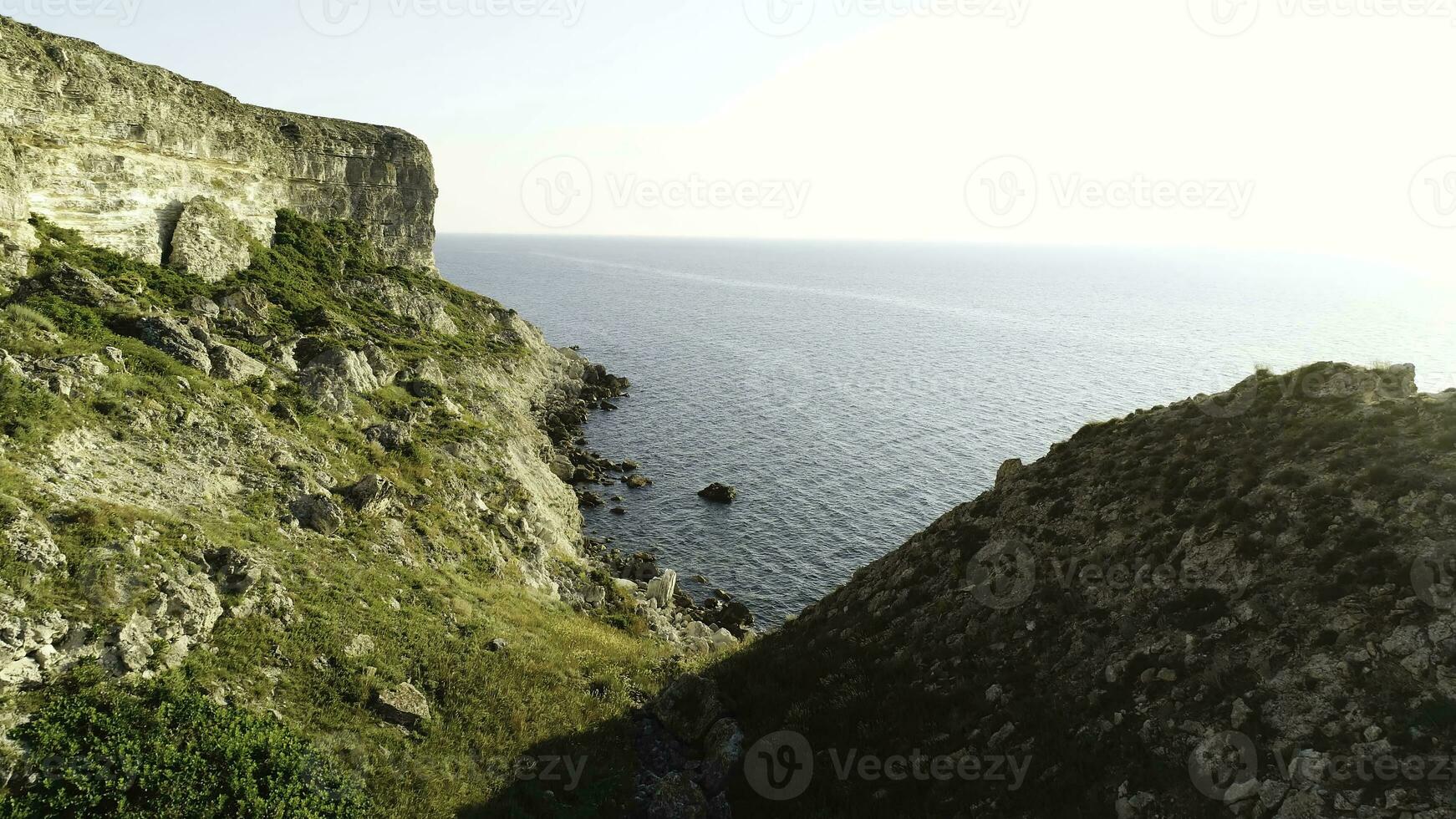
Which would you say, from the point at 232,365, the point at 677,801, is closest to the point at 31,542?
the point at 677,801

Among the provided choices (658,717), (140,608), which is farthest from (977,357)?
(140,608)

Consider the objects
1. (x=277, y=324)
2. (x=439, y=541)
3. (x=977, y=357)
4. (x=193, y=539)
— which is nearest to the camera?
(x=193, y=539)

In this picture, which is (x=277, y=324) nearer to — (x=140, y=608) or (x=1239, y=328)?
(x=140, y=608)

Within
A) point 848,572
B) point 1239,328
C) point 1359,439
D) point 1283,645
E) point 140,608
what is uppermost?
point 1239,328

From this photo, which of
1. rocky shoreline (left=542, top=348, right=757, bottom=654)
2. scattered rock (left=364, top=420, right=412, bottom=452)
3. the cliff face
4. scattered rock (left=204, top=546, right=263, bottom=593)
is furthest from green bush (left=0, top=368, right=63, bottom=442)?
rocky shoreline (left=542, top=348, right=757, bottom=654)

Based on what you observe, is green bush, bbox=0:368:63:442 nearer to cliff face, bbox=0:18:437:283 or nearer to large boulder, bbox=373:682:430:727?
cliff face, bbox=0:18:437:283

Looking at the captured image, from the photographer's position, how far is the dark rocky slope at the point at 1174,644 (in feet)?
43.1

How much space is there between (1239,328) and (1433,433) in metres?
200

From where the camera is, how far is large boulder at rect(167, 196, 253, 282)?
4884 centimetres

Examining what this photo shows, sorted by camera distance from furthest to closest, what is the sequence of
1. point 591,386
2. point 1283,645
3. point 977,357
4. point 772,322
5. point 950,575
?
1. point 772,322
2. point 977,357
3. point 591,386
4. point 950,575
5. point 1283,645

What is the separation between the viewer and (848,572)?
5306cm

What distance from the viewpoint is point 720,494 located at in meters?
65.8

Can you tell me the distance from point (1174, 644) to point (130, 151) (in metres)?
66.4

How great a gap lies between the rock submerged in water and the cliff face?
4811 centimetres
